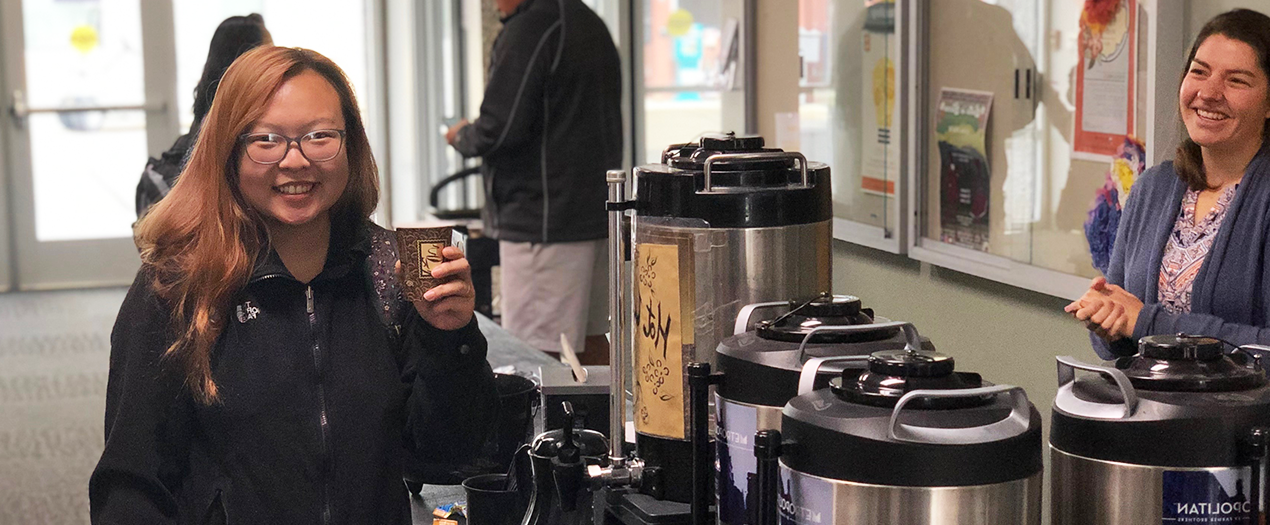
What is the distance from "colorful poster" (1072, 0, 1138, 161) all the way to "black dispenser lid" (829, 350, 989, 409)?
75.4 inches

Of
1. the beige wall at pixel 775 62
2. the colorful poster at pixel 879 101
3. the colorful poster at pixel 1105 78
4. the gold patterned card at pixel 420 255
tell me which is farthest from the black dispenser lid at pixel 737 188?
the beige wall at pixel 775 62

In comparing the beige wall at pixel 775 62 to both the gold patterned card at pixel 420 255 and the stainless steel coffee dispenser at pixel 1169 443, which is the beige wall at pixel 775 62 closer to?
the gold patterned card at pixel 420 255

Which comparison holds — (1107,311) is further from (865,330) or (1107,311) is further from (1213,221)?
(865,330)

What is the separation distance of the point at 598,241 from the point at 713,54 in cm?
128

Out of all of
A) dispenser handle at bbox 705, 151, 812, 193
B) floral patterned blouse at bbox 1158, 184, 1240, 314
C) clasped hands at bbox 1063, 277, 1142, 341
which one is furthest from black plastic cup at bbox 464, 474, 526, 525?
floral patterned blouse at bbox 1158, 184, 1240, 314

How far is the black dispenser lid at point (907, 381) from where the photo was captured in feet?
3.44

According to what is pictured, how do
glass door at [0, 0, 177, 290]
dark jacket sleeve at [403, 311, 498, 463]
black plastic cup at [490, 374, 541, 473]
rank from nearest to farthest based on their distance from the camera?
dark jacket sleeve at [403, 311, 498, 463] → black plastic cup at [490, 374, 541, 473] → glass door at [0, 0, 177, 290]

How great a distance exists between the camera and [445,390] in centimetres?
168

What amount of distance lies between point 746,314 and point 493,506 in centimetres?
42

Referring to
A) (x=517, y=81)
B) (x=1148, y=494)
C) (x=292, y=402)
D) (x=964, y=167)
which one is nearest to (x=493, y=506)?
(x=292, y=402)

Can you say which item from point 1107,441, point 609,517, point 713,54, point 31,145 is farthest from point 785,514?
point 31,145

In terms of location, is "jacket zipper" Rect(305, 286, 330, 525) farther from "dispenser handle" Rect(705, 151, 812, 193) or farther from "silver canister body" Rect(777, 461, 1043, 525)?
"silver canister body" Rect(777, 461, 1043, 525)

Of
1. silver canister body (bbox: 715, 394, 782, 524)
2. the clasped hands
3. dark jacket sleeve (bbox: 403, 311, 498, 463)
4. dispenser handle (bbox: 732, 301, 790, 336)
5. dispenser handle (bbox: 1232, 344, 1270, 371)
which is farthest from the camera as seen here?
the clasped hands

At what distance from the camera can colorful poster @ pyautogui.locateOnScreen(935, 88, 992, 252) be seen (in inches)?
134
